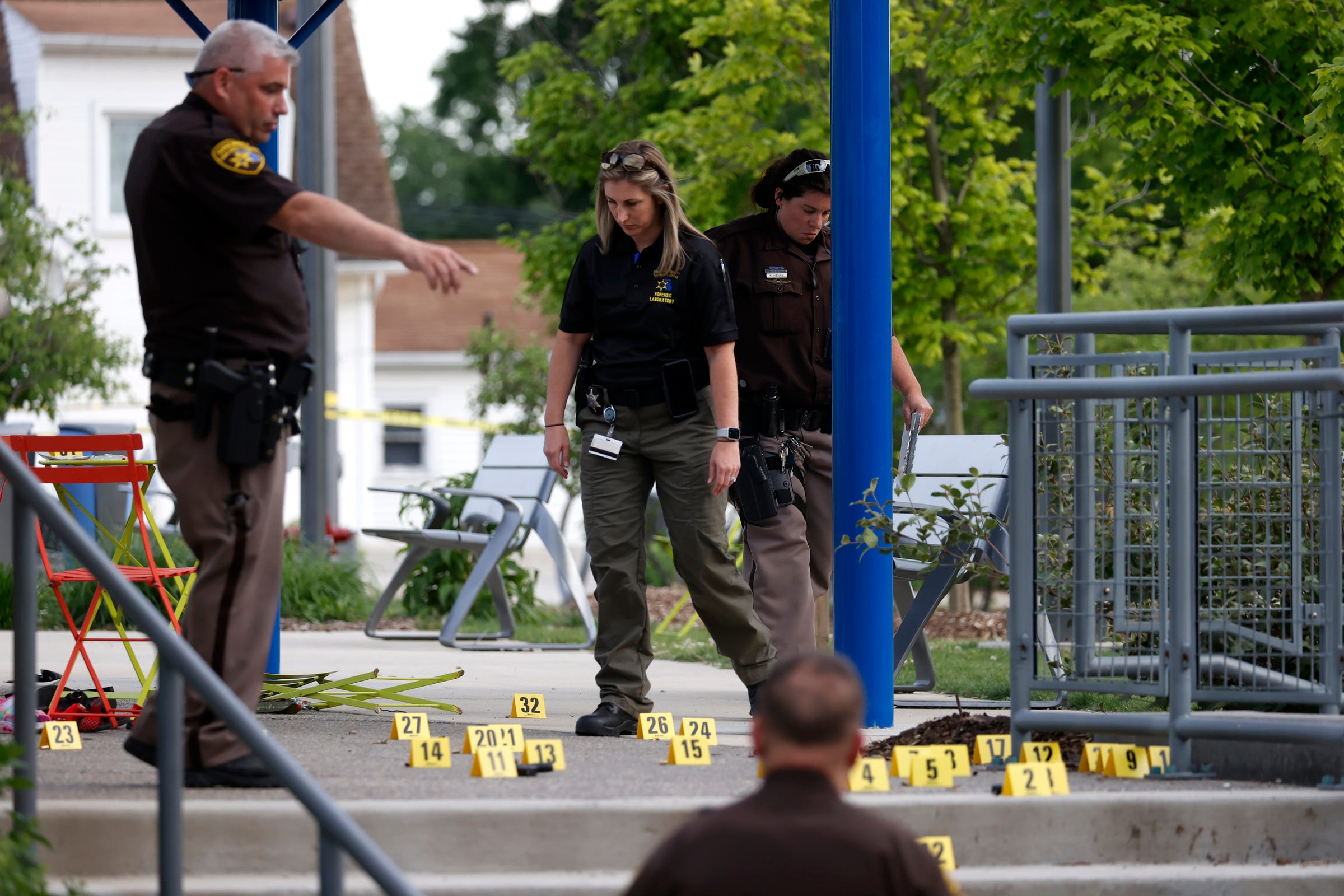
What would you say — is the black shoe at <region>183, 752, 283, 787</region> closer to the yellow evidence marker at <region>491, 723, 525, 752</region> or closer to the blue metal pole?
the yellow evidence marker at <region>491, 723, 525, 752</region>

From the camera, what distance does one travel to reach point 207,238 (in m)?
4.40

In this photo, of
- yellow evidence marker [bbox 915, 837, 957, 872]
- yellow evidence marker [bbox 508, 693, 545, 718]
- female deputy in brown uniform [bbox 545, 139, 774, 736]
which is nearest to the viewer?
yellow evidence marker [bbox 915, 837, 957, 872]

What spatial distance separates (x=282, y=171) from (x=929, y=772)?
18.8m

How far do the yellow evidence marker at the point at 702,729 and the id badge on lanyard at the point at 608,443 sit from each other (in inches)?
38.1

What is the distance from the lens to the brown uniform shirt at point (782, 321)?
623 cm

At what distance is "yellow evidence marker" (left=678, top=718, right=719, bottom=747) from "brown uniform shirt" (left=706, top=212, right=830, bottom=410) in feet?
4.44

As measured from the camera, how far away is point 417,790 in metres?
4.32

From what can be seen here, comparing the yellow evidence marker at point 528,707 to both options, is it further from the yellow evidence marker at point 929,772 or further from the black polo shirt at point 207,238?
the black polo shirt at point 207,238

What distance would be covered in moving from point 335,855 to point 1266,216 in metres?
7.30

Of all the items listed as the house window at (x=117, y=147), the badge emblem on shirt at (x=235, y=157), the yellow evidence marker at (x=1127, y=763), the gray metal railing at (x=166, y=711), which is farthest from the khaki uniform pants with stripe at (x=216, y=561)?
the house window at (x=117, y=147)

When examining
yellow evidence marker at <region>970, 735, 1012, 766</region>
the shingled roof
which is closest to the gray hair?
yellow evidence marker at <region>970, 735, 1012, 766</region>

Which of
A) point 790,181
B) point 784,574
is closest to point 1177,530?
point 784,574

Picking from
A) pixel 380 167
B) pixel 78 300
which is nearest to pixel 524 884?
pixel 78 300

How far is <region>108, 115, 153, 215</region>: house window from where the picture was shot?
24.7 meters
